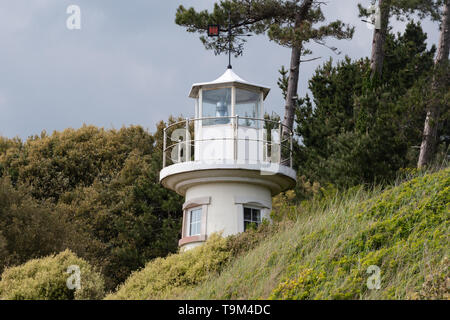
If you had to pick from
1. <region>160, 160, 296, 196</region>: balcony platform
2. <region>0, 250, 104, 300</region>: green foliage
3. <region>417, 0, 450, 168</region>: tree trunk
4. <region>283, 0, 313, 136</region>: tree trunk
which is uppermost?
<region>283, 0, 313, 136</region>: tree trunk

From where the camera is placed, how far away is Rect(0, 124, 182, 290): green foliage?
68.7ft

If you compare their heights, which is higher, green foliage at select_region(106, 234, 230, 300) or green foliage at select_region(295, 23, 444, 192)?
green foliage at select_region(295, 23, 444, 192)

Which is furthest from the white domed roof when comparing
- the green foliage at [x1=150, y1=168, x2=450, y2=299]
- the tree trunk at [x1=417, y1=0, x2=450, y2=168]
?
the tree trunk at [x1=417, y1=0, x2=450, y2=168]

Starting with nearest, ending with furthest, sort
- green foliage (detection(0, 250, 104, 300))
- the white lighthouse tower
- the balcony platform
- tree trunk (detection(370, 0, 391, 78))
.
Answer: green foliage (detection(0, 250, 104, 300)) < the balcony platform < the white lighthouse tower < tree trunk (detection(370, 0, 391, 78))

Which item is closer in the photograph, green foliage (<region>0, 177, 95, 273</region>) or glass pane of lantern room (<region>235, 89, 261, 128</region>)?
glass pane of lantern room (<region>235, 89, 261, 128</region>)

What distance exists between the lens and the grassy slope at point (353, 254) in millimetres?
10477

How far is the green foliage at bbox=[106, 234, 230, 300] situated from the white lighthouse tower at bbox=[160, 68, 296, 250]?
125cm

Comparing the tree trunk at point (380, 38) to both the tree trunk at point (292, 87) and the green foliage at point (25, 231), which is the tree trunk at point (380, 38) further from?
the green foliage at point (25, 231)

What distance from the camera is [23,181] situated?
30688mm

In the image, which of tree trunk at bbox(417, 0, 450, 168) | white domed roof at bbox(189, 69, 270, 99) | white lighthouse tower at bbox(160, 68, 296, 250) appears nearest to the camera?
white lighthouse tower at bbox(160, 68, 296, 250)

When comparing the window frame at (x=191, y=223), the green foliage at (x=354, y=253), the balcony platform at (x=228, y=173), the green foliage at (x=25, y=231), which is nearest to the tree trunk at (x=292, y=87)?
the balcony platform at (x=228, y=173)

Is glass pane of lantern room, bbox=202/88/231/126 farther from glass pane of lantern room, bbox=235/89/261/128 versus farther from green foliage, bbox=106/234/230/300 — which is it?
green foliage, bbox=106/234/230/300
